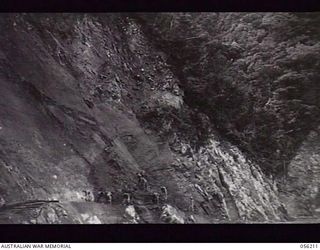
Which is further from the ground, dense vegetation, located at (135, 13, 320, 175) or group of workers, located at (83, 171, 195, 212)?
dense vegetation, located at (135, 13, 320, 175)

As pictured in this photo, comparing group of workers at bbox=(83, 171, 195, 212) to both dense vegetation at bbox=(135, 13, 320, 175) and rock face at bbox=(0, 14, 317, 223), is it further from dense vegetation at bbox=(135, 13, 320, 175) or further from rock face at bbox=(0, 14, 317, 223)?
dense vegetation at bbox=(135, 13, 320, 175)

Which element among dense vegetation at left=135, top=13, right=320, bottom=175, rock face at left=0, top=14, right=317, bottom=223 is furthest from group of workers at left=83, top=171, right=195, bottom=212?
dense vegetation at left=135, top=13, right=320, bottom=175

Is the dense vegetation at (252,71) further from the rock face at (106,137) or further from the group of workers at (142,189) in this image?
the group of workers at (142,189)

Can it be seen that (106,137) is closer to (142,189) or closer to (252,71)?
(142,189)

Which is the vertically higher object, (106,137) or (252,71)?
(252,71)

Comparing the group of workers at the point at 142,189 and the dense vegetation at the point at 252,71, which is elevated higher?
the dense vegetation at the point at 252,71

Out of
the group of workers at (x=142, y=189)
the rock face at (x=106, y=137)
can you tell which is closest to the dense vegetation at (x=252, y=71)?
the rock face at (x=106, y=137)

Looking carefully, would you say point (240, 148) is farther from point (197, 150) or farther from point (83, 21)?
point (83, 21)

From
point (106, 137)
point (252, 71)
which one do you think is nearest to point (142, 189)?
point (106, 137)
